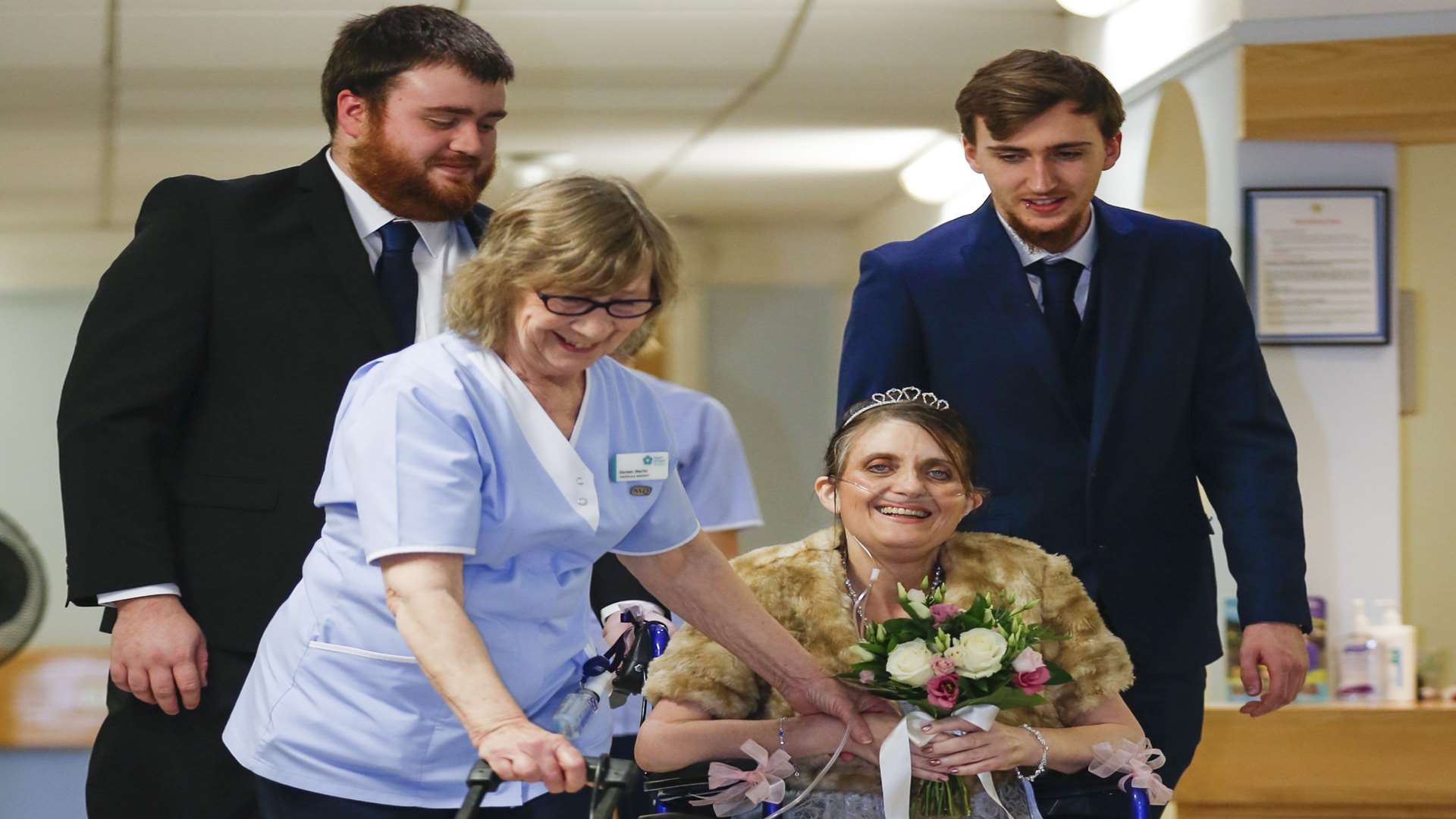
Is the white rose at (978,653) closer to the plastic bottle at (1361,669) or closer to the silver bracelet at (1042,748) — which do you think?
the silver bracelet at (1042,748)

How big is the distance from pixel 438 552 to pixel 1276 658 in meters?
1.43

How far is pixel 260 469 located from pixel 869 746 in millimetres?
899

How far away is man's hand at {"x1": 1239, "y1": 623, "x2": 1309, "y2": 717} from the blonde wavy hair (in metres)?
1.22

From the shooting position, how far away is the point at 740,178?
21.7 ft

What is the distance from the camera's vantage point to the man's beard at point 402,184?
2363mm

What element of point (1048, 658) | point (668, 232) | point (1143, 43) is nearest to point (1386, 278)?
point (1143, 43)

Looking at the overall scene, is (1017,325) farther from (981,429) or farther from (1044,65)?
(1044,65)

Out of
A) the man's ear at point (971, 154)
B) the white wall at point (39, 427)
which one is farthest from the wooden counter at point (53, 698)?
the man's ear at point (971, 154)

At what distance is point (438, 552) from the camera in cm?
161

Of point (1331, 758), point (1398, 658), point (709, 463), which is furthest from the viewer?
point (1398, 658)

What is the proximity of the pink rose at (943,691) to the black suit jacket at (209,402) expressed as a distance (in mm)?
872

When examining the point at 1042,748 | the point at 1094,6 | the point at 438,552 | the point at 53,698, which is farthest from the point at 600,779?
the point at 53,698

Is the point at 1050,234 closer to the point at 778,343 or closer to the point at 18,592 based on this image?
the point at 18,592

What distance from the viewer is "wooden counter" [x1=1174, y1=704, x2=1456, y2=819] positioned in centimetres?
372
